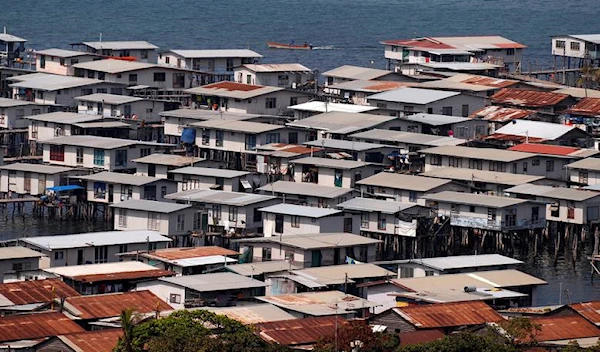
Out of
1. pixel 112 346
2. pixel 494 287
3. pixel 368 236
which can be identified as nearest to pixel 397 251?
pixel 368 236

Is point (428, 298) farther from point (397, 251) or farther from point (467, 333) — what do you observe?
point (397, 251)

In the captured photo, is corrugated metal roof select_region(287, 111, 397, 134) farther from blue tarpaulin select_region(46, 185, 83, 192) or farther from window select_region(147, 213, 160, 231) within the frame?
window select_region(147, 213, 160, 231)

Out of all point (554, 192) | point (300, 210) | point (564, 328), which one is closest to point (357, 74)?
point (554, 192)

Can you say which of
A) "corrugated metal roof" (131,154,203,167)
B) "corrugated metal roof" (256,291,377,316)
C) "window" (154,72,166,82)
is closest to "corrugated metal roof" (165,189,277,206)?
"corrugated metal roof" (131,154,203,167)

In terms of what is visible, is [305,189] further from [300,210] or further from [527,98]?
[527,98]

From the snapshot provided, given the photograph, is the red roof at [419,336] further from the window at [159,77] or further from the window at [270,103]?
the window at [159,77]

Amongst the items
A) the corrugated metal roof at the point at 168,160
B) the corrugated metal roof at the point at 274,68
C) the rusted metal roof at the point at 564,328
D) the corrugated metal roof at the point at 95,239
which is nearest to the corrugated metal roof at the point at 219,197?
the corrugated metal roof at the point at 168,160
